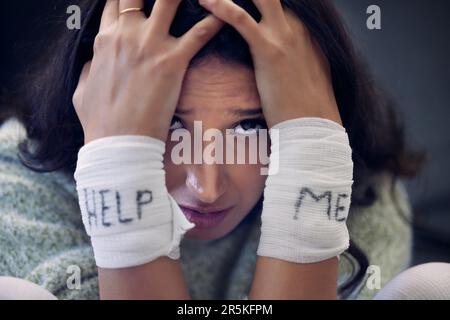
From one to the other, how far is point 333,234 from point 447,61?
1.08 feet

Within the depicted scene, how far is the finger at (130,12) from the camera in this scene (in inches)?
29.3

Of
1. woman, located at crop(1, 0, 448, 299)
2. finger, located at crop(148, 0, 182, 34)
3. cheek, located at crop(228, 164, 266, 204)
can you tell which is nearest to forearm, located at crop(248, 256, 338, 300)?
woman, located at crop(1, 0, 448, 299)

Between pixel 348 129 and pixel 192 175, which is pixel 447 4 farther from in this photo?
pixel 192 175

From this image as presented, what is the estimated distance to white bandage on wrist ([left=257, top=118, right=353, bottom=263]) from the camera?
2.39ft

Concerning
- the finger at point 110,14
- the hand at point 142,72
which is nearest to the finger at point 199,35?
the hand at point 142,72

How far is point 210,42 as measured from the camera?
2.41 feet

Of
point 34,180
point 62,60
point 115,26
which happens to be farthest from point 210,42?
point 34,180

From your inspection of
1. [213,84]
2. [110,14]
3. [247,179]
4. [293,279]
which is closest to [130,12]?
[110,14]

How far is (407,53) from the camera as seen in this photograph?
873 mm

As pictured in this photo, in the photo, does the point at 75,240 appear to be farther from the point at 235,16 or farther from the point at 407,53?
the point at 407,53

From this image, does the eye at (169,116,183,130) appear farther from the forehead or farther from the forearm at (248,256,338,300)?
the forearm at (248,256,338,300)

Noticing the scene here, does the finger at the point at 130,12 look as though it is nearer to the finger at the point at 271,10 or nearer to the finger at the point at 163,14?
the finger at the point at 163,14

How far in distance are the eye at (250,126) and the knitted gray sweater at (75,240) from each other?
203 millimetres

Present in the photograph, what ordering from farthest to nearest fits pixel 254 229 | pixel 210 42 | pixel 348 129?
pixel 254 229
pixel 348 129
pixel 210 42
